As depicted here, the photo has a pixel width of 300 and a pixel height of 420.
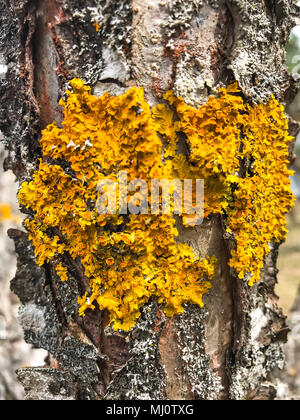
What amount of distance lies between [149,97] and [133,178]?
21 cm

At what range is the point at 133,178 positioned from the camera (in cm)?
86

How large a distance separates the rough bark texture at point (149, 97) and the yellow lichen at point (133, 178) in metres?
0.04

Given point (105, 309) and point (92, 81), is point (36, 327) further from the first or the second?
point (92, 81)

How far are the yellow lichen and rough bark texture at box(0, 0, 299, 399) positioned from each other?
4 centimetres

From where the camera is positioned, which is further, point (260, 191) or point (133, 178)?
point (260, 191)

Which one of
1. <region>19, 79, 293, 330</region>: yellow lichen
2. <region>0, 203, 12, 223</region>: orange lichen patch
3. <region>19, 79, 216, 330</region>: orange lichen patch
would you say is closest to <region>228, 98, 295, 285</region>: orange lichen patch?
<region>19, 79, 293, 330</region>: yellow lichen

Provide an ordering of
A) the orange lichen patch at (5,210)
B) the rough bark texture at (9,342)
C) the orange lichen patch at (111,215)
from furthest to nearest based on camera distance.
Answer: the orange lichen patch at (5,210) → the rough bark texture at (9,342) → the orange lichen patch at (111,215)

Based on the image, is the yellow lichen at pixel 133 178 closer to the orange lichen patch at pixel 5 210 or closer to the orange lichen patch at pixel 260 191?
the orange lichen patch at pixel 260 191

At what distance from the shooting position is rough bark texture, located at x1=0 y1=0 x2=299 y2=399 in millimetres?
857

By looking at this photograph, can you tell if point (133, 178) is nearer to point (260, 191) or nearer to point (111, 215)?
point (111, 215)

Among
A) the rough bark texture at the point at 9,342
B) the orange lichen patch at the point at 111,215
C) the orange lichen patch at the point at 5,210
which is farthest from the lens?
the orange lichen patch at the point at 5,210

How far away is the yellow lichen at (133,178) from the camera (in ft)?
2.82

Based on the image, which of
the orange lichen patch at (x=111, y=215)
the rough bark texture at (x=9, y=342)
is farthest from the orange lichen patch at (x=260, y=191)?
the rough bark texture at (x=9, y=342)

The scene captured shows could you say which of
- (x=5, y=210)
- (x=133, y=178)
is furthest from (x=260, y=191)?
(x=5, y=210)
